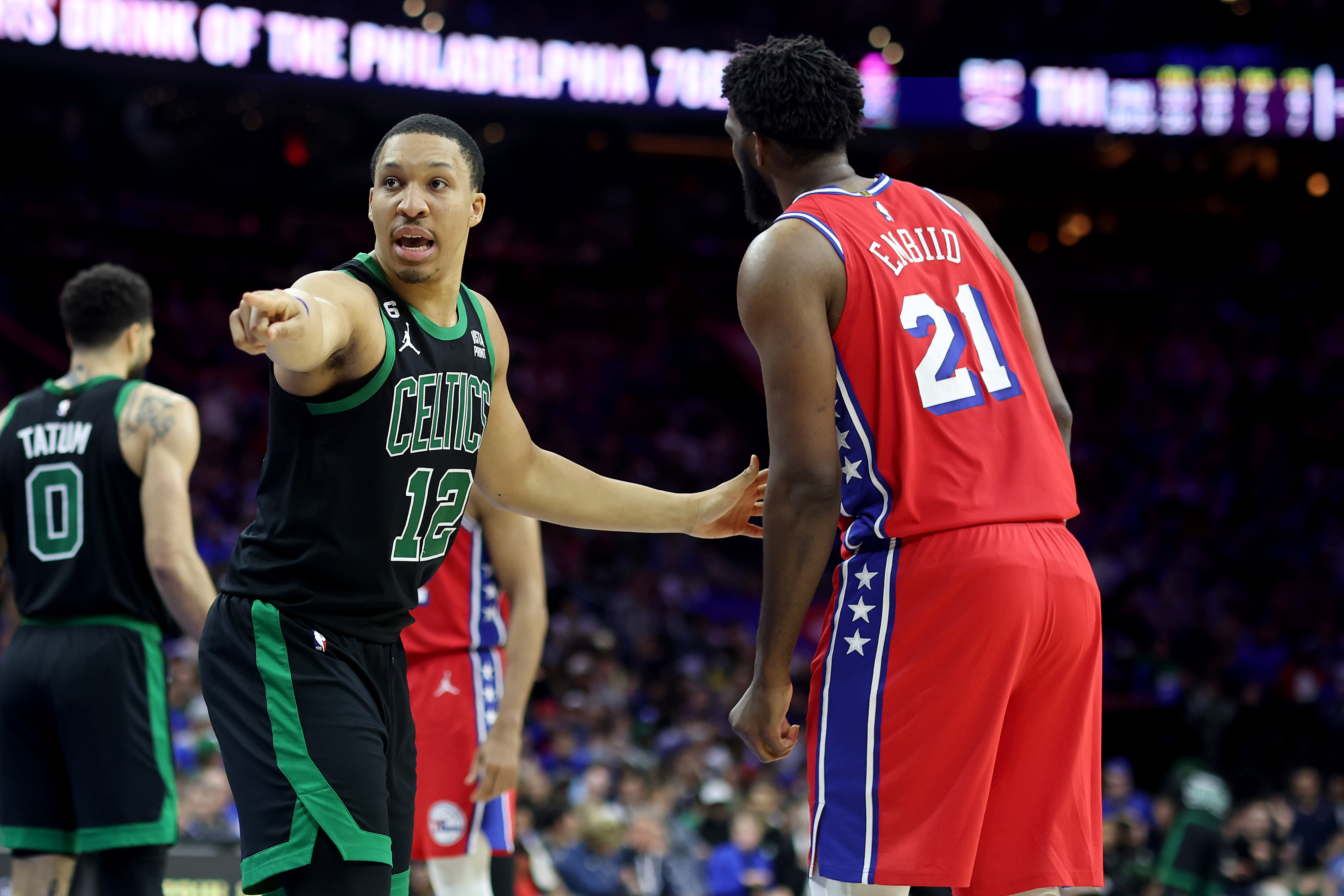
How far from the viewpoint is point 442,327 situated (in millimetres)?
3191

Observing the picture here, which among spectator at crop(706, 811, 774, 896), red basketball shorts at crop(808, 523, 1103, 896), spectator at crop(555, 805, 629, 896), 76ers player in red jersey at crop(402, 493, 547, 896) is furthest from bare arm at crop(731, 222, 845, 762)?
spectator at crop(706, 811, 774, 896)

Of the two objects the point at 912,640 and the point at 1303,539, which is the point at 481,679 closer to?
the point at 912,640

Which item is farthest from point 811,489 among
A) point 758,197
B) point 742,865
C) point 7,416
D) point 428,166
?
point 742,865

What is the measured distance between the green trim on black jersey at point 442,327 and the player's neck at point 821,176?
2.80 ft

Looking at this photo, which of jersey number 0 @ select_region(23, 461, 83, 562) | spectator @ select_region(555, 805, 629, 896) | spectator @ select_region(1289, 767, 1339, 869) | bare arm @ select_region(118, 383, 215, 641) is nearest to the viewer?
bare arm @ select_region(118, 383, 215, 641)

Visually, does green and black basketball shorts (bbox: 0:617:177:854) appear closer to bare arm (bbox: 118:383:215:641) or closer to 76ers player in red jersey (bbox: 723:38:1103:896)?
bare arm (bbox: 118:383:215:641)

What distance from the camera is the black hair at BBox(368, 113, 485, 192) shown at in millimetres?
3225

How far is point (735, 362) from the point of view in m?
22.1

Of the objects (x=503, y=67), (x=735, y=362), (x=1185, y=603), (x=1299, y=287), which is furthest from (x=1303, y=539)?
(x=503, y=67)

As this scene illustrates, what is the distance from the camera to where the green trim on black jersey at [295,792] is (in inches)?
109

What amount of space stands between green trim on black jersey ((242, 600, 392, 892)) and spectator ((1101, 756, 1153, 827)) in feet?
32.6

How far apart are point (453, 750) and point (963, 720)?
100 inches

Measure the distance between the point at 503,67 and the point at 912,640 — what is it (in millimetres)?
14966

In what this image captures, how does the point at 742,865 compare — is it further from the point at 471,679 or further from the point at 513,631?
the point at 513,631
